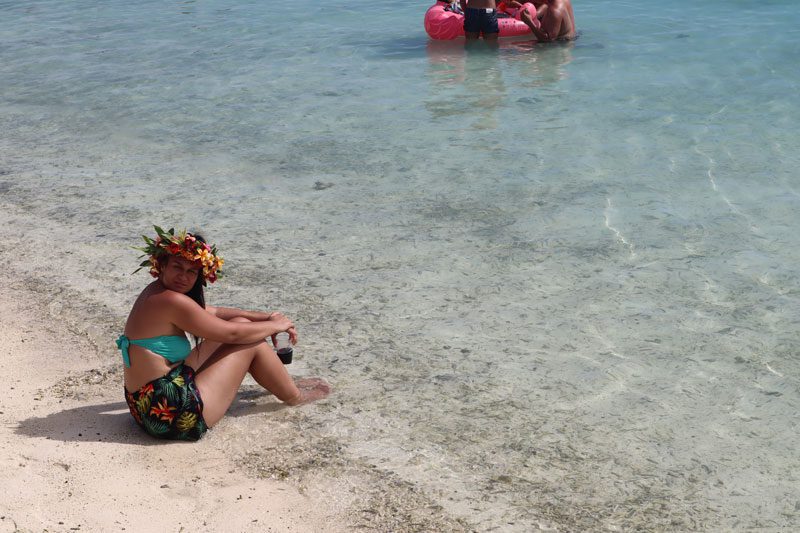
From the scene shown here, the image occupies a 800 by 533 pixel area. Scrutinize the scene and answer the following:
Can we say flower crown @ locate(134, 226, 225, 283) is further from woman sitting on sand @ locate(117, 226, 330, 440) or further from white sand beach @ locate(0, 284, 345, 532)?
white sand beach @ locate(0, 284, 345, 532)

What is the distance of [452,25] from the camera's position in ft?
45.5

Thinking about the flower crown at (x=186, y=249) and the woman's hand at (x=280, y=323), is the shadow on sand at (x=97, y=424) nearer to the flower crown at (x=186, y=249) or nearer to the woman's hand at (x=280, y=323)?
the woman's hand at (x=280, y=323)

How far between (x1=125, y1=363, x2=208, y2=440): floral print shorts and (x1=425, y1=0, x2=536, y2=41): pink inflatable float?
10239mm

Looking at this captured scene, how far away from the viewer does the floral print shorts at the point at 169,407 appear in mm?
4516

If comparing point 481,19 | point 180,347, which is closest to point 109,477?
point 180,347

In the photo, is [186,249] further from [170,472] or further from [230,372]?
[170,472]

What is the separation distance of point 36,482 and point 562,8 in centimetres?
1108

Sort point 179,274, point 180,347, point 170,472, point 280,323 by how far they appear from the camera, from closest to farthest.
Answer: point 170,472, point 179,274, point 180,347, point 280,323

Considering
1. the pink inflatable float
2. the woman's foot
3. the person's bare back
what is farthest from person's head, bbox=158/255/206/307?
the pink inflatable float

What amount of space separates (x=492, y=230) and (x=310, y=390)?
279 centimetres

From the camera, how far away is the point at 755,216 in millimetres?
7730

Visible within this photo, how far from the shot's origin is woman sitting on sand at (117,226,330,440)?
445cm

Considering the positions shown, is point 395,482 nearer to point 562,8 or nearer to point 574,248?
point 574,248

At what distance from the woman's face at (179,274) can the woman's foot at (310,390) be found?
89cm
